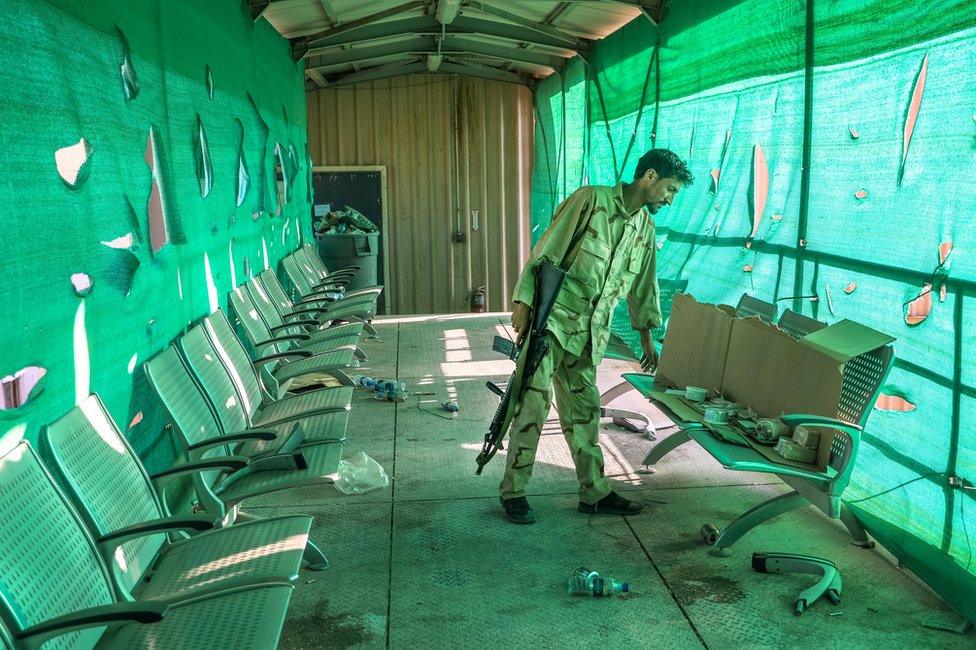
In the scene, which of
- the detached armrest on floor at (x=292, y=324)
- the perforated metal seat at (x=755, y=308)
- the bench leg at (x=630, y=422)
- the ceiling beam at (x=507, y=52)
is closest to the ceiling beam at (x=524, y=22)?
the ceiling beam at (x=507, y=52)

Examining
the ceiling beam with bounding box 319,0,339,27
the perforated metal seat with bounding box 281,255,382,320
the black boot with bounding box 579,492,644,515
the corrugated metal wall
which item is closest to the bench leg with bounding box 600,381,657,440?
the black boot with bounding box 579,492,644,515

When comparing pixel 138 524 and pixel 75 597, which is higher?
pixel 138 524

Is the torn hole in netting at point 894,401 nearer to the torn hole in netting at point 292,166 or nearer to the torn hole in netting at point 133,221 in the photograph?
the torn hole in netting at point 133,221

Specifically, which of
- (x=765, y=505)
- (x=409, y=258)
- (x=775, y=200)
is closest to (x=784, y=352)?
(x=765, y=505)

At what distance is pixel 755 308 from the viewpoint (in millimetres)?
4715

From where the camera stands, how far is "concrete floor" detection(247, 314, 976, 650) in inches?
125

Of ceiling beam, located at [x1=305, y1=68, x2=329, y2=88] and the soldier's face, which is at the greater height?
ceiling beam, located at [x1=305, y1=68, x2=329, y2=88]

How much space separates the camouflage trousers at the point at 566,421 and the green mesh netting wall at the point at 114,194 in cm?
165

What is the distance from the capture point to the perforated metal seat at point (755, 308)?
4.52 metres

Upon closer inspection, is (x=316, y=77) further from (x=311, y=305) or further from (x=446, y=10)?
(x=311, y=305)

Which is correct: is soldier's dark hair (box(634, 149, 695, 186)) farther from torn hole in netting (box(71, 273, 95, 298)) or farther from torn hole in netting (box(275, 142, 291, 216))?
torn hole in netting (box(275, 142, 291, 216))

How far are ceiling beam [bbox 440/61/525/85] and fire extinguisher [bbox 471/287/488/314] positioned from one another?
3025 millimetres

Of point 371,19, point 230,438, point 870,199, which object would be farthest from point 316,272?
point 870,199

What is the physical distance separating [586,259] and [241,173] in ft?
10.4
